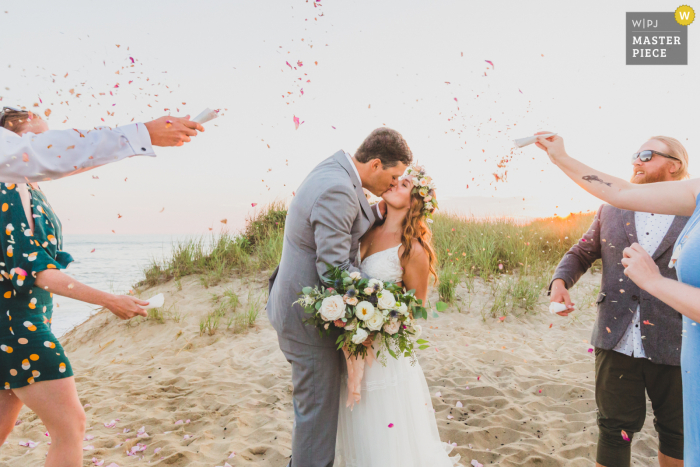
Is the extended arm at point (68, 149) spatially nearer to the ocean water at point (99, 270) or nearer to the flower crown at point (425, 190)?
the flower crown at point (425, 190)

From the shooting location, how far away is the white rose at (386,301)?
2.68 metres

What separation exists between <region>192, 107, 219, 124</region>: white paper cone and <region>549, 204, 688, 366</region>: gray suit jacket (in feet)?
9.30

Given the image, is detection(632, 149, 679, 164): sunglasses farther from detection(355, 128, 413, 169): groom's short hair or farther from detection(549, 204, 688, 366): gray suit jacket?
detection(355, 128, 413, 169): groom's short hair

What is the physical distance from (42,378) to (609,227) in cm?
384

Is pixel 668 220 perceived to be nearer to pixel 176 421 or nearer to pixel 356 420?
pixel 356 420

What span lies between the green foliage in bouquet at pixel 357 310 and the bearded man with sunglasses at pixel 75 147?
4.06 feet

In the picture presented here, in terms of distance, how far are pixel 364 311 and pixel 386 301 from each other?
0.16 m

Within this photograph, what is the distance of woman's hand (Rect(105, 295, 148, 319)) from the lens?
226 cm

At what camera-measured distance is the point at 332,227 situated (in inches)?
103

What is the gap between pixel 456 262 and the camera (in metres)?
9.89

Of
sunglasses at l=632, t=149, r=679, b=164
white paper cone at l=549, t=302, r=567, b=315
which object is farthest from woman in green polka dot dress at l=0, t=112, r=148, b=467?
sunglasses at l=632, t=149, r=679, b=164

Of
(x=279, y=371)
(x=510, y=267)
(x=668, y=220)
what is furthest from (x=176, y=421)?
(x=510, y=267)

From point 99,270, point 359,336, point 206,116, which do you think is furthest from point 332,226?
point 99,270

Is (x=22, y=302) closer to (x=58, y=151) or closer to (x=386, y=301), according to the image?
(x=58, y=151)
